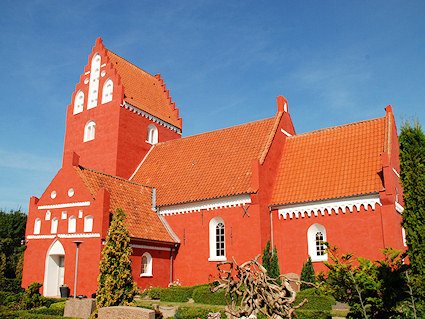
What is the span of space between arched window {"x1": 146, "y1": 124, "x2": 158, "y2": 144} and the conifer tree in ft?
47.8

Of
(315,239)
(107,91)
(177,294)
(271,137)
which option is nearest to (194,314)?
(177,294)

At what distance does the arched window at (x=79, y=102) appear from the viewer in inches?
1147

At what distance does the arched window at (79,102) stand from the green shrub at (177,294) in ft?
53.8

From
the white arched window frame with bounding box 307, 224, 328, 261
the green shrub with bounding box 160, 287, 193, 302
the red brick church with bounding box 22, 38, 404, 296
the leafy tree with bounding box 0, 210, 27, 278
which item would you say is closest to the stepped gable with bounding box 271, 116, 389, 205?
the red brick church with bounding box 22, 38, 404, 296

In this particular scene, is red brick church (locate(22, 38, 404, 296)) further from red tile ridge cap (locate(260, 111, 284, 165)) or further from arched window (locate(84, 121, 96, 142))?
arched window (locate(84, 121, 96, 142))

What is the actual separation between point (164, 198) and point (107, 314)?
38.2 feet

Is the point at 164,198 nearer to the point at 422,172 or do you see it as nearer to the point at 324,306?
the point at 324,306

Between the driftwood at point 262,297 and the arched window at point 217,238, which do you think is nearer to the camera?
the driftwood at point 262,297

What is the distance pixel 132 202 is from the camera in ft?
72.2

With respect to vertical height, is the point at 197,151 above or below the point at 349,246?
above

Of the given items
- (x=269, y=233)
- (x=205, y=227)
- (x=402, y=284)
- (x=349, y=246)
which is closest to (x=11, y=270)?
(x=205, y=227)

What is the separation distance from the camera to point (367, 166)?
63.0 feet

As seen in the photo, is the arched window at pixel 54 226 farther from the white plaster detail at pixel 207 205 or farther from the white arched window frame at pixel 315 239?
the white arched window frame at pixel 315 239

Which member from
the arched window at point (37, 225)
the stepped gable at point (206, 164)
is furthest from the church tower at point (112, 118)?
the arched window at point (37, 225)
